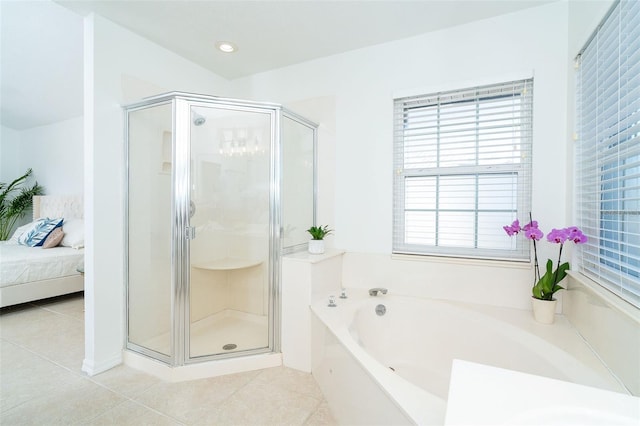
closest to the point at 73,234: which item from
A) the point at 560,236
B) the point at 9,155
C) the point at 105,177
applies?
the point at 105,177

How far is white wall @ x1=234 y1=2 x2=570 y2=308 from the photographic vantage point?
1956 millimetres

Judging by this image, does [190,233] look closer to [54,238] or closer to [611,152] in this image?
[611,152]

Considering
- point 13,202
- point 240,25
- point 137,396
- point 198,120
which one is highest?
point 240,25

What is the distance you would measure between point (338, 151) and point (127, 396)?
88.5 inches

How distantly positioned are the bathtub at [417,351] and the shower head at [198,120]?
4.97ft

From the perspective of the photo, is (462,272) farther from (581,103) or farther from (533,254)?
(581,103)

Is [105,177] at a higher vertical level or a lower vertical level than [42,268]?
higher

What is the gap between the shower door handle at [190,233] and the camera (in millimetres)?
2026

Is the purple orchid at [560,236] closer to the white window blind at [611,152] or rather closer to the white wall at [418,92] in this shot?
the white window blind at [611,152]

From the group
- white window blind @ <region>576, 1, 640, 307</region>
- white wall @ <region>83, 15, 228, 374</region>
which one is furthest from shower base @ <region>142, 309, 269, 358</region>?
white window blind @ <region>576, 1, 640, 307</region>

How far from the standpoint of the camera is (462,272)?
7.18 feet

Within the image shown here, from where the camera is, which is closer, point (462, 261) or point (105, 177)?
point (105, 177)

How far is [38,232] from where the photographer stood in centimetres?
382

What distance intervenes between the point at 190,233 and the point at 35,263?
8.43 feet
